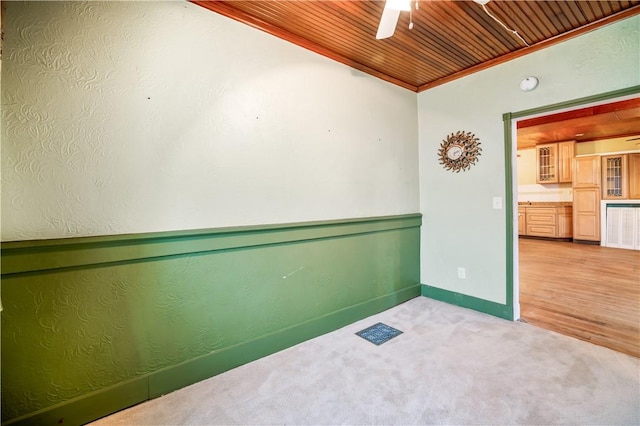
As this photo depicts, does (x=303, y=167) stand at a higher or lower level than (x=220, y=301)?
higher

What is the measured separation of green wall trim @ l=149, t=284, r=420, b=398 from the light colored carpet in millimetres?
53

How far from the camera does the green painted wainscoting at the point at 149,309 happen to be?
1313 mm

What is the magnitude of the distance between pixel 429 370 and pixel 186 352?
1.58 metres

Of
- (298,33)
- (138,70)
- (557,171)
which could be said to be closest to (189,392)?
(138,70)

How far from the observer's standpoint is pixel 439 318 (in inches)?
103

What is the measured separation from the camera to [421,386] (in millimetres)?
1683

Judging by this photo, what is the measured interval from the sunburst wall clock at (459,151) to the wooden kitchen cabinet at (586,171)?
5.48m

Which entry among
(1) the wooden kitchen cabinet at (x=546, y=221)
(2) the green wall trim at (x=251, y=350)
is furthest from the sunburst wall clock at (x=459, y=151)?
(1) the wooden kitchen cabinet at (x=546, y=221)

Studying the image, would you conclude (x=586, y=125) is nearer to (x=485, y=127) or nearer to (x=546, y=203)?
(x=546, y=203)

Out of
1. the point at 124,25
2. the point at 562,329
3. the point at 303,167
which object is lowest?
the point at 562,329

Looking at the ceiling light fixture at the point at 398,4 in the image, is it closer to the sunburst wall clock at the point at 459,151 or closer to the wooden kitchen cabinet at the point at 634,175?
the sunburst wall clock at the point at 459,151

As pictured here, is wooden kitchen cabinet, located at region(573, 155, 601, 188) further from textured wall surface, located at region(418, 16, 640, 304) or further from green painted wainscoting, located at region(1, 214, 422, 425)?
green painted wainscoting, located at region(1, 214, 422, 425)

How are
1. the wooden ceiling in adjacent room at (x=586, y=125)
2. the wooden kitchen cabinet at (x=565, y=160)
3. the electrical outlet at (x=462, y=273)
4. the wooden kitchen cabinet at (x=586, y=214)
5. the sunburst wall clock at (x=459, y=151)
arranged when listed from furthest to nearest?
the wooden kitchen cabinet at (x=565, y=160)
the wooden kitchen cabinet at (x=586, y=214)
the wooden ceiling in adjacent room at (x=586, y=125)
the electrical outlet at (x=462, y=273)
the sunburst wall clock at (x=459, y=151)

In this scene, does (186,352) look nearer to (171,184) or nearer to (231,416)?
(231,416)
